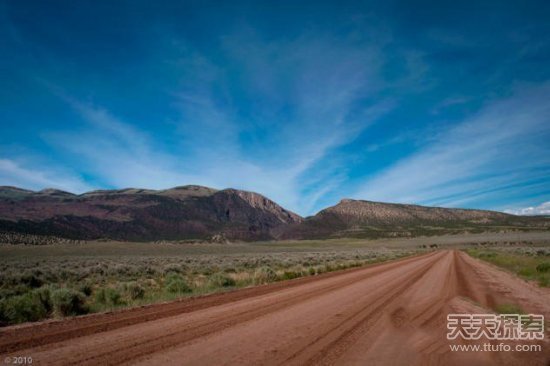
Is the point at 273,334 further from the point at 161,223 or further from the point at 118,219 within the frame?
the point at 161,223

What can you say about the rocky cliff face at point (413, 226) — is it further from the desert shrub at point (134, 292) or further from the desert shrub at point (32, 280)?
the desert shrub at point (134, 292)

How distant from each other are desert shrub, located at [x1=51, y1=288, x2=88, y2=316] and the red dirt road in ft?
4.43

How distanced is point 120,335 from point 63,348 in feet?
3.69

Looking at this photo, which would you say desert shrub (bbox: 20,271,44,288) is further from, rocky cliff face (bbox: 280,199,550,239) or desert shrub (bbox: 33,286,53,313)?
rocky cliff face (bbox: 280,199,550,239)

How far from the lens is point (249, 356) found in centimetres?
587

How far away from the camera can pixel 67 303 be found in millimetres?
10445

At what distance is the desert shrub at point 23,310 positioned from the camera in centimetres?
936

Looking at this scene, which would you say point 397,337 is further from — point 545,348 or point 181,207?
point 181,207

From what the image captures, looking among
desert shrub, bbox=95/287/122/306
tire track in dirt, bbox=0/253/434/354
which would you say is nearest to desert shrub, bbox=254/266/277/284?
tire track in dirt, bbox=0/253/434/354

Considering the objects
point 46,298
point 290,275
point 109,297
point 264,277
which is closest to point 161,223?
point 290,275

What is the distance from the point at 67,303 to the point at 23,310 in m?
1.09

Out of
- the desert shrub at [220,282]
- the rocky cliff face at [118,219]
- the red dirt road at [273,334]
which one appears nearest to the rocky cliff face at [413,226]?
the rocky cliff face at [118,219]

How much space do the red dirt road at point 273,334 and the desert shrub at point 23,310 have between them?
4.03 feet

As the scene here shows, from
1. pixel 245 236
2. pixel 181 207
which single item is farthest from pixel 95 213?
pixel 245 236
